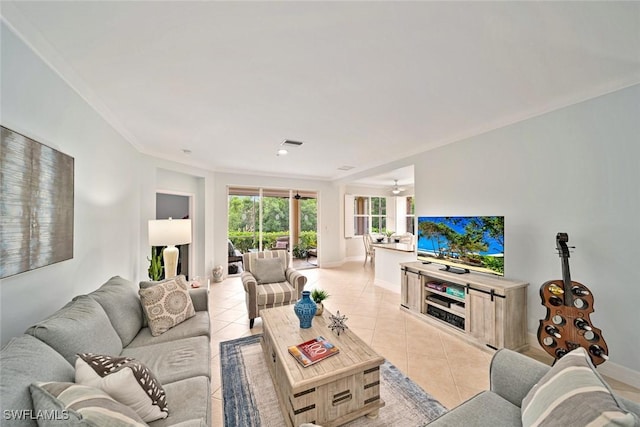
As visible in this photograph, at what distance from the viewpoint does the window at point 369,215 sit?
7.82 metres

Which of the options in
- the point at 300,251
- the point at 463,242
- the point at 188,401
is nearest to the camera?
the point at 188,401

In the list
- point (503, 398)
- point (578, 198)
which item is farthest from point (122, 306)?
point (578, 198)

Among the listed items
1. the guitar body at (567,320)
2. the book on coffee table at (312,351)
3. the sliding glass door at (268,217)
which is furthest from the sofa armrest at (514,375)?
the sliding glass door at (268,217)

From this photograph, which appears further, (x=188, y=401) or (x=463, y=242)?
(x=463, y=242)

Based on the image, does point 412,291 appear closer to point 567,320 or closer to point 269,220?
point 567,320

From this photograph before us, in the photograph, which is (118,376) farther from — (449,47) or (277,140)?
(277,140)

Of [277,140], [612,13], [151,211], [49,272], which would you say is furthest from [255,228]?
[612,13]

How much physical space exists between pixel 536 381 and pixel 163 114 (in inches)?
146

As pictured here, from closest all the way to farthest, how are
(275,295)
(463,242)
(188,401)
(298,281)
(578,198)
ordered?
1. (188,401)
2. (578,198)
3. (463,242)
4. (275,295)
5. (298,281)

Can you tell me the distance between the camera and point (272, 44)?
1.58m

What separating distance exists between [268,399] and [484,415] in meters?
1.49

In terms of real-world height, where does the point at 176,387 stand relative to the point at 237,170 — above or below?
below

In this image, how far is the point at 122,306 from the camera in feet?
6.28

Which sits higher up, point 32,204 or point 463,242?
point 32,204
